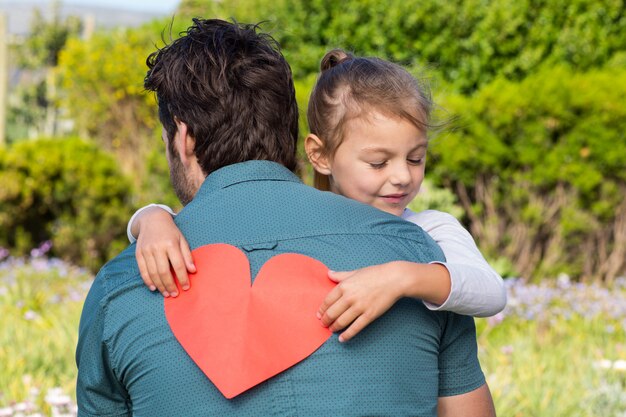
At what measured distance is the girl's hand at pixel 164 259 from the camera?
5.05 feet

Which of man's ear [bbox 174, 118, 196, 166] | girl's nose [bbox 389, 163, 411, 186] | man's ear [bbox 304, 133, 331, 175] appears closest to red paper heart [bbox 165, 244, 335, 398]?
man's ear [bbox 174, 118, 196, 166]

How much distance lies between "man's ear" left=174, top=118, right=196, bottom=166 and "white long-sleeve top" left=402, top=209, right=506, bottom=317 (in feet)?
1.72

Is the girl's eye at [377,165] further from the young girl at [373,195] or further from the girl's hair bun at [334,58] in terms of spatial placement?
the girl's hair bun at [334,58]

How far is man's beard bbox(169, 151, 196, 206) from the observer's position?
6.00ft

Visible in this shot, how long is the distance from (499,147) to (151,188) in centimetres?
296

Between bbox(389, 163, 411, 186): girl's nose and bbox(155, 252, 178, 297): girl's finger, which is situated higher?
bbox(155, 252, 178, 297): girl's finger

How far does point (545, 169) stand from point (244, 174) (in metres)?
5.10

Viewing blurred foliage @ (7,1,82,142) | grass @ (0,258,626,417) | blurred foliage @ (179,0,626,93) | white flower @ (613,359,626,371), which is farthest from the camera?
blurred foliage @ (7,1,82,142)

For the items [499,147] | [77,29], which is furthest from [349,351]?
[77,29]

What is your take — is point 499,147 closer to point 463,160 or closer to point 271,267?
point 463,160

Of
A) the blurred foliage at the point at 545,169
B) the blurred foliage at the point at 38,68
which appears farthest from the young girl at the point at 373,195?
the blurred foliage at the point at 38,68

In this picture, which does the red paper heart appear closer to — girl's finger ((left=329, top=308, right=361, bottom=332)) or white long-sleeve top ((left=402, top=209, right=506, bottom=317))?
girl's finger ((left=329, top=308, right=361, bottom=332))

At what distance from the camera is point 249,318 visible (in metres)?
1.54

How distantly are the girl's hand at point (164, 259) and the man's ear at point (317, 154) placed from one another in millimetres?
847
